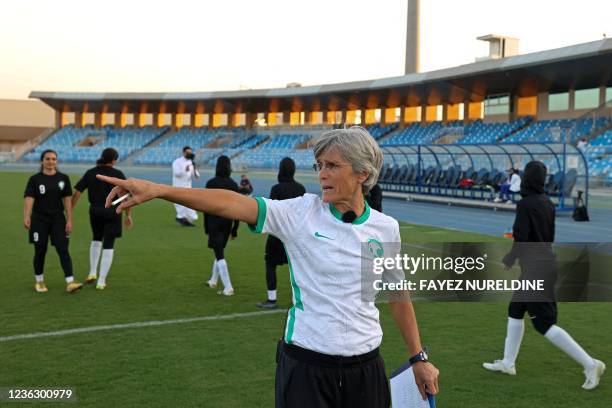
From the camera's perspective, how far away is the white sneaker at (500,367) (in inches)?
212

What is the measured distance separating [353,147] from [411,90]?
4863cm

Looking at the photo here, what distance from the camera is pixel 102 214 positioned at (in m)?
8.45

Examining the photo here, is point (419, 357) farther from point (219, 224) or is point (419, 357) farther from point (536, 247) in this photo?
point (219, 224)

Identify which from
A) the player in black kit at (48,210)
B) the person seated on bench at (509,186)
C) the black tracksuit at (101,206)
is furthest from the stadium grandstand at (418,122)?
the player in black kit at (48,210)

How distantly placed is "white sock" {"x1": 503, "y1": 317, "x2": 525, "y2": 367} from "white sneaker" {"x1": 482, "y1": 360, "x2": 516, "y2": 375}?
26mm

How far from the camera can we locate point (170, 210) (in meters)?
20.7

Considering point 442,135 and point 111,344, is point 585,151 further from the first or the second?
point 111,344

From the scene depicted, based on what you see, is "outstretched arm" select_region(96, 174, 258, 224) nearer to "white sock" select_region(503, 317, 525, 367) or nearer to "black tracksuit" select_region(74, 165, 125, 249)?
"white sock" select_region(503, 317, 525, 367)

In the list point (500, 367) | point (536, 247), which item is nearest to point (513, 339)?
point (500, 367)

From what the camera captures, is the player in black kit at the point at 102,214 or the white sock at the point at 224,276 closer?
the player in black kit at the point at 102,214

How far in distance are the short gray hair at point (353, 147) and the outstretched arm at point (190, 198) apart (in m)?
0.36

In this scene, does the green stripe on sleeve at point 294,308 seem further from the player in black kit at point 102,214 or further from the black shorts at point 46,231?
the black shorts at point 46,231

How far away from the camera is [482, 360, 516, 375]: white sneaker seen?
5395 mm

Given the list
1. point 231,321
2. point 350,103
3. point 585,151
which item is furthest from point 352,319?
point 350,103
